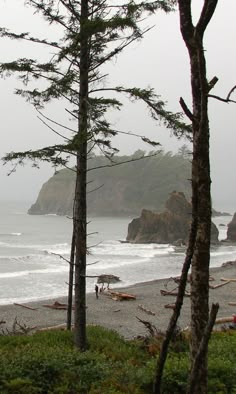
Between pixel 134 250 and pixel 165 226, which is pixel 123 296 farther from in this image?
pixel 165 226

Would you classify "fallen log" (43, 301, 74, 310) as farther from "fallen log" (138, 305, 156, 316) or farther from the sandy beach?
"fallen log" (138, 305, 156, 316)

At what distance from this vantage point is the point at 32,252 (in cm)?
4747

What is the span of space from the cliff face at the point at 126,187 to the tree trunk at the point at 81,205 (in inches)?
4291

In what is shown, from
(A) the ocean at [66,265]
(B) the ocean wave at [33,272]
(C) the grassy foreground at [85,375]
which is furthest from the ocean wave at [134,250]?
(C) the grassy foreground at [85,375]

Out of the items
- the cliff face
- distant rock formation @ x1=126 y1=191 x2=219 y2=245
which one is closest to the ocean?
distant rock formation @ x1=126 y1=191 x2=219 y2=245

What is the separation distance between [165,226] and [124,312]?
39502mm

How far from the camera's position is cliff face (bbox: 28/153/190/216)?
406ft

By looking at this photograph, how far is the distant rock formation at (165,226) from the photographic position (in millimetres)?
57094

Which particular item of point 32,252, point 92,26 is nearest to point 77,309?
point 92,26

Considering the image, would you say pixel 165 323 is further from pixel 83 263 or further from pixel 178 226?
pixel 178 226

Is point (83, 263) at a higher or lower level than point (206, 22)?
lower

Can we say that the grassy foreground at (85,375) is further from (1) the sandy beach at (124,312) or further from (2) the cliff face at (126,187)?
(2) the cliff face at (126,187)

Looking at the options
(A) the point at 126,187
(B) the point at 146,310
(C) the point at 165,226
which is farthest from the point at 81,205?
(A) the point at 126,187

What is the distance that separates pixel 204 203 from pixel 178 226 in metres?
55.3
